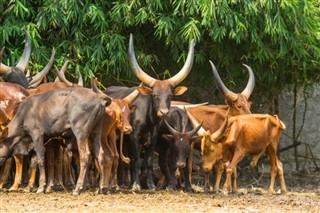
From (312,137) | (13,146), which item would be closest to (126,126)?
(13,146)

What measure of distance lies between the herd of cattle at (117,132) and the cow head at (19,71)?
0.01 m

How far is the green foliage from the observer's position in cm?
1850

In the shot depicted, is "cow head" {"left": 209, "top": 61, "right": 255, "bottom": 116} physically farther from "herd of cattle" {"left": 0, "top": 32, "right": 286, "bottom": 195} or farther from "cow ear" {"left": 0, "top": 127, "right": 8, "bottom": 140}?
"cow ear" {"left": 0, "top": 127, "right": 8, "bottom": 140}

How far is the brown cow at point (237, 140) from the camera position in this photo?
16.4 meters

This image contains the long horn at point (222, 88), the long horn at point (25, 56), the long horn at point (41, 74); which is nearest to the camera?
the long horn at point (25, 56)

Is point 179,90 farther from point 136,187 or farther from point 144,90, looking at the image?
point 136,187

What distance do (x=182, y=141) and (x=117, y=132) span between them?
93cm

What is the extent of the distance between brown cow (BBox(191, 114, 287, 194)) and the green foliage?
2150 mm

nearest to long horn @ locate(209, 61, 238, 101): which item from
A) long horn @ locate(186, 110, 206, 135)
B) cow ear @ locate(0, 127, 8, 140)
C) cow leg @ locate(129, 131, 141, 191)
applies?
long horn @ locate(186, 110, 206, 135)

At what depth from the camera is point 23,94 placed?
53.5 feet

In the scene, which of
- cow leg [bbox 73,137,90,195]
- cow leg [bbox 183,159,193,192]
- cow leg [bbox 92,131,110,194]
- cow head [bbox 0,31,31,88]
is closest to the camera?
cow leg [bbox 73,137,90,195]

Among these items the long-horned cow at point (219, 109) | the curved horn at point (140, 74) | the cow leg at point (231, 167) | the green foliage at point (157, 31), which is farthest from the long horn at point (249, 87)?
the curved horn at point (140, 74)

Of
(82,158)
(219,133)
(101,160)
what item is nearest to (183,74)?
(219,133)

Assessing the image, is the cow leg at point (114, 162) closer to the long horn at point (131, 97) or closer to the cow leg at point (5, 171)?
the long horn at point (131, 97)
